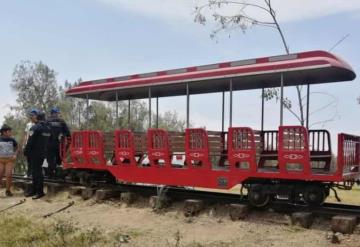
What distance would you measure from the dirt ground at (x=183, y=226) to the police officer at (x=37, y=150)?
42.1 inches

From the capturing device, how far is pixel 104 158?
11.7m

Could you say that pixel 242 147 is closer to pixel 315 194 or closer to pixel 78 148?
pixel 315 194

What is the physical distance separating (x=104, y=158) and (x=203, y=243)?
4.80 m

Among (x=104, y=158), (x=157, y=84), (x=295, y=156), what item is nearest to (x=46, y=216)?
(x=104, y=158)

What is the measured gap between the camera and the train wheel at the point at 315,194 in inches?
336

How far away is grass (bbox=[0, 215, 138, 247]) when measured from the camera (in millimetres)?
7590

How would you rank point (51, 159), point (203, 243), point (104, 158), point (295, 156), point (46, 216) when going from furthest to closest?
point (51, 159), point (104, 158), point (46, 216), point (295, 156), point (203, 243)

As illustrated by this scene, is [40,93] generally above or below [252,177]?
above

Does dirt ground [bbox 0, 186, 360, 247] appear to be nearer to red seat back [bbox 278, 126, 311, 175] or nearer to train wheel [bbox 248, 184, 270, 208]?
train wheel [bbox 248, 184, 270, 208]

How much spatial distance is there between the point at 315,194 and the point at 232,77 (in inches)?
102

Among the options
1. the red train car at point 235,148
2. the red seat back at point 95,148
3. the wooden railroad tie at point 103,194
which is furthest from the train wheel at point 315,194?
the red seat back at point 95,148

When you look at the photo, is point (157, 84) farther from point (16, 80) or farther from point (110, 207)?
point (16, 80)

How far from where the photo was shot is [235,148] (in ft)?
29.8

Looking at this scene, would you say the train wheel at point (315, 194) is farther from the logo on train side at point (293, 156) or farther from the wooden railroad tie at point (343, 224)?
the wooden railroad tie at point (343, 224)
